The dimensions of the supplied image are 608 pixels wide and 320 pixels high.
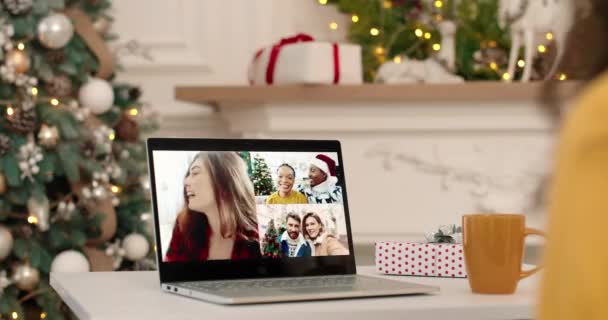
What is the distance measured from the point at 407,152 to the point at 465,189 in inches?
7.6

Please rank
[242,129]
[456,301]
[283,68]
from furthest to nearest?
1. [242,129]
2. [283,68]
3. [456,301]

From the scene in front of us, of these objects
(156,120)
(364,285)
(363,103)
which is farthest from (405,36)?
(364,285)

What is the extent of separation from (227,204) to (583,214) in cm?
87

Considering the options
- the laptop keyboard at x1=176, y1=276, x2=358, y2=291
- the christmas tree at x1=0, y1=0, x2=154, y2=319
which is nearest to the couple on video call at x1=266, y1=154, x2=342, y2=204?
the laptop keyboard at x1=176, y1=276, x2=358, y2=291

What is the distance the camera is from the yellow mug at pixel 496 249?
3.54 ft

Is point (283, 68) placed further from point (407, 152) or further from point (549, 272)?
point (549, 272)

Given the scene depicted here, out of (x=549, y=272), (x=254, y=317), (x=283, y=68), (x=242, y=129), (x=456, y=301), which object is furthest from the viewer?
(x=242, y=129)

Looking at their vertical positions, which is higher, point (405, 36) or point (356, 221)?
point (405, 36)

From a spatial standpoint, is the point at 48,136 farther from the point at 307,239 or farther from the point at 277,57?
the point at 307,239

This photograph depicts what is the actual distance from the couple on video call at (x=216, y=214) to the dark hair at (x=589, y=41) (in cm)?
75

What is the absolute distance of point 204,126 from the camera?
117 inches

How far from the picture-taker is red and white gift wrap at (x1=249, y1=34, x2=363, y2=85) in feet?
8.55

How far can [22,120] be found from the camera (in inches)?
93.4

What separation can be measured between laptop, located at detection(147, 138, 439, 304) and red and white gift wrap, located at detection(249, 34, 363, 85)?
1351 mm
